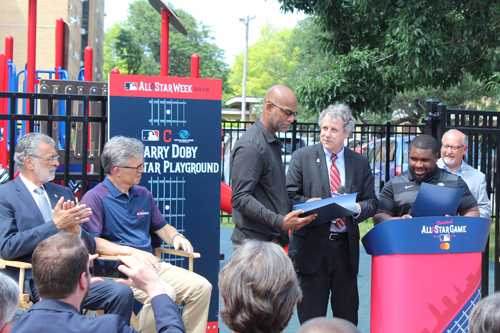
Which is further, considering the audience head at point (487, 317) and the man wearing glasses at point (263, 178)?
the man wearing glasses at point (263, 178)

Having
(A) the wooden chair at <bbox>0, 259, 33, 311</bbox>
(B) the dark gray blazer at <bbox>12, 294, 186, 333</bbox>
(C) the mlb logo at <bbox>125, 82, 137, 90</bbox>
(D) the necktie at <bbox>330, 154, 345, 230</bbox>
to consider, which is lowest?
(A) the wooden chair at <bbox>0, 259, 33, 311</bbox>

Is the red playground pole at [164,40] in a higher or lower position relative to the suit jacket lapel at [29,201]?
higher

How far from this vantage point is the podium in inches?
110

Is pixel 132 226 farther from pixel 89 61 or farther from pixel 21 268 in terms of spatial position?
pixel 89 61

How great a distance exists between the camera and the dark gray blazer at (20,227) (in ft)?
9.75

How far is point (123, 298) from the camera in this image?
9.81 ft

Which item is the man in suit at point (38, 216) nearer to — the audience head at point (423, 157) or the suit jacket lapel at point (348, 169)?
the suit jacket lapel at point (348, 169)

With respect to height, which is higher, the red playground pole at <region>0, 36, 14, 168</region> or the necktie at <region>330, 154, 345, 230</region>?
the red playground pole at <region>0, 36, 14, 168</region>

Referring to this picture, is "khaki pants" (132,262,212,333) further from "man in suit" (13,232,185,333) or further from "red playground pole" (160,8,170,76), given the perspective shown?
"red playground pole" (160,8,170,76)

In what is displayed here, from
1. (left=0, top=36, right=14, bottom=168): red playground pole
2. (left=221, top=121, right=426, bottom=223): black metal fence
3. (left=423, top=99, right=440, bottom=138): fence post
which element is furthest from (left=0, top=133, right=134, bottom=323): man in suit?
(left=221, top=121, right=426, bottom=223): black metal fence

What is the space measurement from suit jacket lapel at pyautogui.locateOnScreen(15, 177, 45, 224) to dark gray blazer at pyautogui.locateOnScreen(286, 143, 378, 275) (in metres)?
1.78

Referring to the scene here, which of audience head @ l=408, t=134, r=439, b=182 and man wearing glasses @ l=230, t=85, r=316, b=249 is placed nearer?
man wearing glasses @ l=230, t=85, r=316, b=249

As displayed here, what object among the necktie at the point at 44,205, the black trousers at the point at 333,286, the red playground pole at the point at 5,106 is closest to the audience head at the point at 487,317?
the black trousers at the point at 333,286

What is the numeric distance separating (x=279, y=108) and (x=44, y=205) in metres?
1.83
